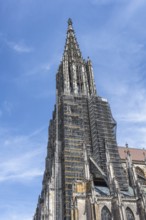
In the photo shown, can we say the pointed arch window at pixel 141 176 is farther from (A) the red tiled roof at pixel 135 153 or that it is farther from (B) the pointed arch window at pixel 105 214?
(B) the pointed arch window at pixel 105 214

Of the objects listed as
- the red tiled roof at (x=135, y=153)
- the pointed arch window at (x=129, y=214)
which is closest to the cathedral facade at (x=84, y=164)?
the pointed arch window at (x=129, y=214)

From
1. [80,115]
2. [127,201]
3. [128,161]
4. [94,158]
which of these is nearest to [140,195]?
[127,201]

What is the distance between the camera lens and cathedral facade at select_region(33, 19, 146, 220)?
28.3 metres

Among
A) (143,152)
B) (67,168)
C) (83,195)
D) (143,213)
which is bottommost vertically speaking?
(143,213)

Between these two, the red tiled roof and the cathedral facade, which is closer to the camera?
the cathedral facade

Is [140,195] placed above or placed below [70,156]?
below

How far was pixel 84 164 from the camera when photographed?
3073 cm

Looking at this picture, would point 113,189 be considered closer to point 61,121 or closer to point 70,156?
point 70,156

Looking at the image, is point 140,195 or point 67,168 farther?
point 67,168

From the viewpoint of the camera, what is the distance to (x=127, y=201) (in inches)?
1144

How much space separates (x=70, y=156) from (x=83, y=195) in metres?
6.87

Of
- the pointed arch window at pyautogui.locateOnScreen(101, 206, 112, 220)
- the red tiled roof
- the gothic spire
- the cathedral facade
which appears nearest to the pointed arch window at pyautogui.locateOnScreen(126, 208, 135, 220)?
the cathedral facade

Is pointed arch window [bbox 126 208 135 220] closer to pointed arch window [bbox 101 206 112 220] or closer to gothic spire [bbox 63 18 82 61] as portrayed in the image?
pointed arch window [bbox 101 206 112 220]

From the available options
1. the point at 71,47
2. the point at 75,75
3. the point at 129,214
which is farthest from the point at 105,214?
the point at 71,47
